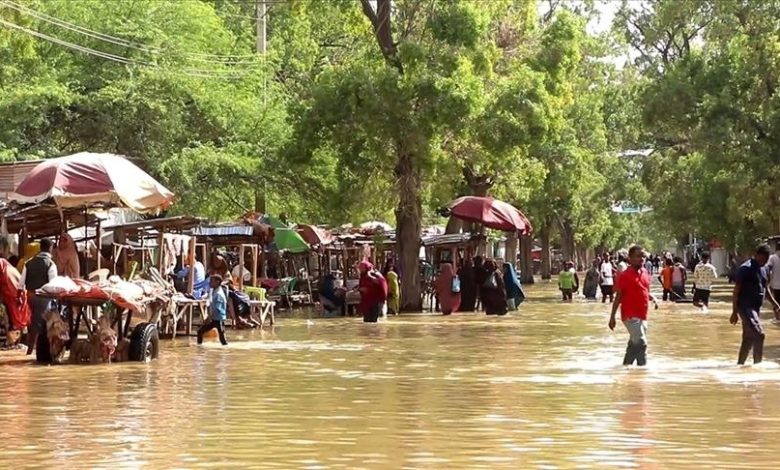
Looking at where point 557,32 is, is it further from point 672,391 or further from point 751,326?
point 672,391

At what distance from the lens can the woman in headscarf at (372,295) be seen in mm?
30484

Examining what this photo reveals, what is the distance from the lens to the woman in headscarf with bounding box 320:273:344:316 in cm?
3397

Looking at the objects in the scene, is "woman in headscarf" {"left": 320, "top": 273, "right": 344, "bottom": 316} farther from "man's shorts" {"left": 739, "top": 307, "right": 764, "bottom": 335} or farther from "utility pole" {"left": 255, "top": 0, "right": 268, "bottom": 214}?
"man's shorts" {"left": 739, "top": 307, "right": 764, "bottom": 335}

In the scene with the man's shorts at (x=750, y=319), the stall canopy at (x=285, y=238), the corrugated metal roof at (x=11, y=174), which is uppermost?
the corrugated metal roof at (x=11, y=174)

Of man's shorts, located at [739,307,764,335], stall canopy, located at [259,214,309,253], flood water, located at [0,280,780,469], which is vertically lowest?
flood water, located at [0,280,780,469]

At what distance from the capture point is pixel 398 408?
12891 mm

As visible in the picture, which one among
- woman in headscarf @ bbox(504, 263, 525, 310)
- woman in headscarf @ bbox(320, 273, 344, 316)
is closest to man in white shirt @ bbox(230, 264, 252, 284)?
woman in headscarf @ bbox(320, 273, 344, 316)

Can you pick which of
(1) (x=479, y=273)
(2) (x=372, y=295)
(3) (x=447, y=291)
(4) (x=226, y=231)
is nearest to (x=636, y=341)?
(2) (x=372, y=295)

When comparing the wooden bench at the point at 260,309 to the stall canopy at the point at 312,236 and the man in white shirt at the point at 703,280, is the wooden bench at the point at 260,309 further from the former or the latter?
the man in white shirt at the point at 703,280

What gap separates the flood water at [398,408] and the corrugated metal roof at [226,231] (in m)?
10.4

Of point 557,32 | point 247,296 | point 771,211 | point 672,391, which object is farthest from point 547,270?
point 672,391

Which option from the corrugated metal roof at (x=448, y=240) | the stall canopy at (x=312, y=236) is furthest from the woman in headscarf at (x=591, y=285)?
the stall canopy at (x=312, y=236)

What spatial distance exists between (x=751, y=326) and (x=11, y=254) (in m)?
11.5

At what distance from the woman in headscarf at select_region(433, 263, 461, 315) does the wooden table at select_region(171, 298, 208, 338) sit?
10.2m
